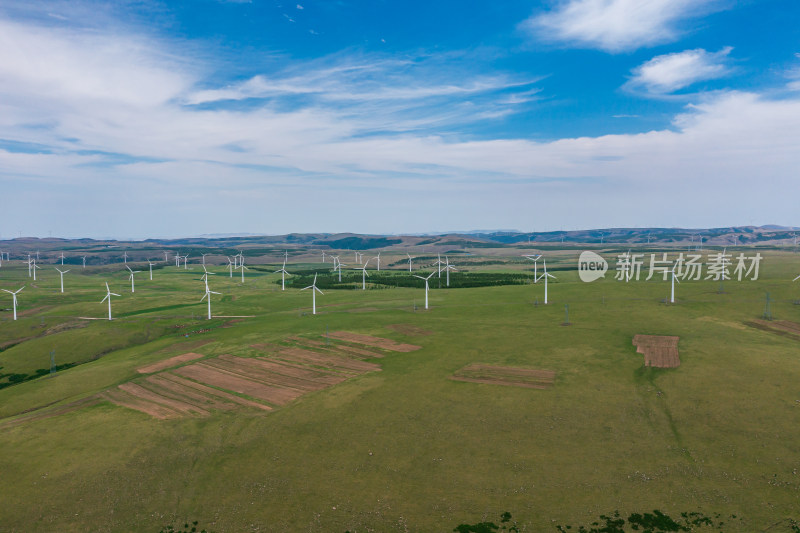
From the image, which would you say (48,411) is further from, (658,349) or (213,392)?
(658,349)

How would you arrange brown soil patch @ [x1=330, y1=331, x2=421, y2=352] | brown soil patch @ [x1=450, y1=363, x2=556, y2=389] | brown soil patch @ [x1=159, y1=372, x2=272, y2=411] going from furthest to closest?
brown soil patch @ [x1=330, y1=331, x2=421, y2=352] < brown soil patch @ [x1=450, y1=363, x2=556, y2=389] < brown soil patch @ [x1=159, y1=372, x2=272, y2=411]

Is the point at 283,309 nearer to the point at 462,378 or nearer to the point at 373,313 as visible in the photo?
the point at 373,313

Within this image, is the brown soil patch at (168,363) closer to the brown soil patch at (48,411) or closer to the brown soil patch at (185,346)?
the brown soil patch at (185,346)

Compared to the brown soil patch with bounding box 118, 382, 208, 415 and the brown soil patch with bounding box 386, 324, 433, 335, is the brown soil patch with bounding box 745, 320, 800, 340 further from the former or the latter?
the brown soil patch with bounding box 118, 382, 208, 415

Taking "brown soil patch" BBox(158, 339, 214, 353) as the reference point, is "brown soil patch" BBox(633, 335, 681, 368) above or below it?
above

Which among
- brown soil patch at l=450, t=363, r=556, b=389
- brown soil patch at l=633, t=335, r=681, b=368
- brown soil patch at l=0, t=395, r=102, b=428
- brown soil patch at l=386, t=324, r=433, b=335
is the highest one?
brown soil patch at l=633, t=335, r=681, b=368


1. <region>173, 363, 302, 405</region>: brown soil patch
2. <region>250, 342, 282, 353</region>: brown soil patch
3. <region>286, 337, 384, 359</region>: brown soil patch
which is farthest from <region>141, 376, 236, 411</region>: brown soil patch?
<region>286, 337, 384, 359</region>: brown soil patch

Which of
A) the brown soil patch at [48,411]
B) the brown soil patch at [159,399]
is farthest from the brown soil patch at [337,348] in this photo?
the brown soil patch at [48,411]

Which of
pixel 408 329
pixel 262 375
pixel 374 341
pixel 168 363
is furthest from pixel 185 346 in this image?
pixel 408 329
